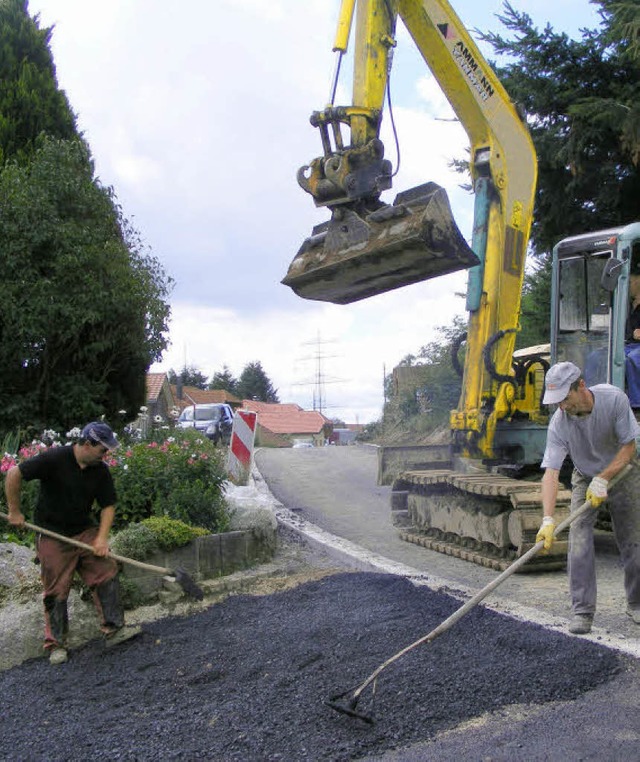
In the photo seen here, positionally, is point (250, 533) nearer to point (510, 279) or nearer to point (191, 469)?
point (191, 469)

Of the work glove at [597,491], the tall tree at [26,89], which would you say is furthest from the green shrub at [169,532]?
the tall tree at [26,89]

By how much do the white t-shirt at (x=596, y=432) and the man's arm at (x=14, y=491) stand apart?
340 cm

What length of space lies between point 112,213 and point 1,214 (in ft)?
5.49

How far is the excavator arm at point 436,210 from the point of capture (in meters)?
6.18

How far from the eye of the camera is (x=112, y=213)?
450 inches

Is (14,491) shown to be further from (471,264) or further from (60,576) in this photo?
(471,264)

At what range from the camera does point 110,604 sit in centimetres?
540

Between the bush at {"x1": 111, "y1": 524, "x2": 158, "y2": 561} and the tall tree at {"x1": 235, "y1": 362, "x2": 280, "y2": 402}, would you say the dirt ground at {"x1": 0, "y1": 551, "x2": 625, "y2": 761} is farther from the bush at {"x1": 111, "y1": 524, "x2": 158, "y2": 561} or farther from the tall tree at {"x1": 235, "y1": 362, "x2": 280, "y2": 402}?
the tall tree at {"x1": 235, "y1": 362, "x2": 280, "y2": 402}

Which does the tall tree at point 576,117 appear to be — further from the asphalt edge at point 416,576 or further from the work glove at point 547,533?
the work glove at point 547,533

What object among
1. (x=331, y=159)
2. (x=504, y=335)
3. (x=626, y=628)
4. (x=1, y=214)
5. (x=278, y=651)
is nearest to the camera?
(x=278, y=651)

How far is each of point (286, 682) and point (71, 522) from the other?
2.05 meters

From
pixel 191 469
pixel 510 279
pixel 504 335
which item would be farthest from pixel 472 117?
pixel 191 469

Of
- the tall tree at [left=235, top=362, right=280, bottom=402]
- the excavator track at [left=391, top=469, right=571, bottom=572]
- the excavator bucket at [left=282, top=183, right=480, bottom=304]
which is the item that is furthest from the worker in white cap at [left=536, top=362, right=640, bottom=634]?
the tall tree at [left=235, top=362, right=280, bottom=402]

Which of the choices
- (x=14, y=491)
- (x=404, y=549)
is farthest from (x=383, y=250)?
(x=404, y=549)
